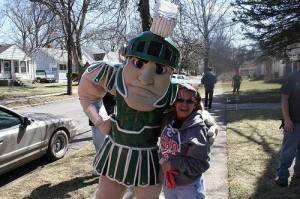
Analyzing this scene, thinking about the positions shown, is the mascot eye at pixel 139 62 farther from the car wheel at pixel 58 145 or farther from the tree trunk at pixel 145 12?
the tree trunk at pixel 145 12

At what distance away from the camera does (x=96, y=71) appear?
3.19 meters

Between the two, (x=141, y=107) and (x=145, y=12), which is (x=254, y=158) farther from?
(x=141, y=107)

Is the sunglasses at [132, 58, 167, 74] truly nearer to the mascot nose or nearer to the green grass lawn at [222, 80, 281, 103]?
the mascot nose

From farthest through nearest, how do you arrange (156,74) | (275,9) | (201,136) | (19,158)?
(275,9) < (19,158) < (156,74) < (201,136)

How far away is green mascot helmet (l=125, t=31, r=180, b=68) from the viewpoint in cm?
300

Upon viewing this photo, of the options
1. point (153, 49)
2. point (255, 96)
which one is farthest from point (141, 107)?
point (255, 96)

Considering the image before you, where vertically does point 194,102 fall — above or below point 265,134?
above

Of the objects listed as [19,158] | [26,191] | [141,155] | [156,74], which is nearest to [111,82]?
[156,74]

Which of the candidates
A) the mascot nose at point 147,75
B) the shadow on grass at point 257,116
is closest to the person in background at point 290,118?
the mascot nose at point 147,75

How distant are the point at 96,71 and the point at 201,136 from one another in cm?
98

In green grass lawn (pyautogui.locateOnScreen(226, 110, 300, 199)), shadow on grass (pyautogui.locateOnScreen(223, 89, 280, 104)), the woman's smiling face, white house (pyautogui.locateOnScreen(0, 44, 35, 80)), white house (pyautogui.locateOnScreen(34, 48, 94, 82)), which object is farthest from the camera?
white house (pyautogui.locateOnScreen(34, 48, 94, 82))

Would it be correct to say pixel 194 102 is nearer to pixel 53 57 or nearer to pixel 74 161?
pixel 74 161

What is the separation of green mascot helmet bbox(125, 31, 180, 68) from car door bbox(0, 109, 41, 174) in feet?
11.6

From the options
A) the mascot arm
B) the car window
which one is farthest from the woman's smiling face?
the car window
